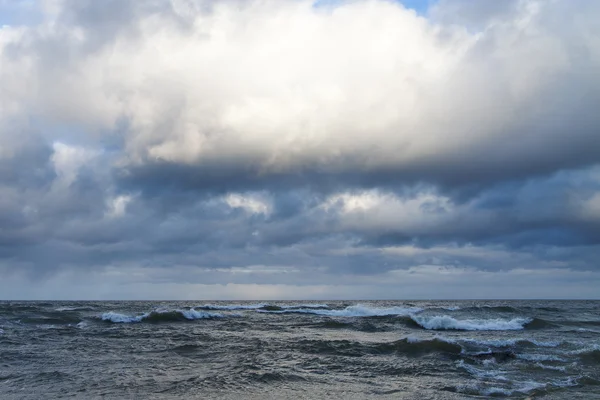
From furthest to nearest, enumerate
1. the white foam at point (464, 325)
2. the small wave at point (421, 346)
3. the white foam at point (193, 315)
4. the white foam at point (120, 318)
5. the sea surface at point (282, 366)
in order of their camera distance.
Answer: the white foam at point (193, 315) → the white foam at point (120, 318) → the white foam at point (464, 325) → the small wave at point (421, 346) → the sea surface at point (282, 366)

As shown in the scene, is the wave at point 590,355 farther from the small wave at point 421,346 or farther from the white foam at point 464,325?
the white foam at point 464,325

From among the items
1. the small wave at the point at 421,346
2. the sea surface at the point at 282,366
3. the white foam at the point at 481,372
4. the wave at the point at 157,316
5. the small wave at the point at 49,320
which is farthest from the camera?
the wave at the point at 157,316

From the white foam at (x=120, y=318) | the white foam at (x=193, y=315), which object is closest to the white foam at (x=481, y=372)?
the white foam at (x=120, y=318)

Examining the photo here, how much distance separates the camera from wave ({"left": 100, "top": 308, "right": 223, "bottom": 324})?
38844mm

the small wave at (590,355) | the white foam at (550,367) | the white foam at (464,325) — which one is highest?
the white foam at (550,367)

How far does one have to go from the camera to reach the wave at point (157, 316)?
38.8 m

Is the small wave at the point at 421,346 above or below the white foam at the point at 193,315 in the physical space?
above

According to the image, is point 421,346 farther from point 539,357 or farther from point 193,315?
point 193,315

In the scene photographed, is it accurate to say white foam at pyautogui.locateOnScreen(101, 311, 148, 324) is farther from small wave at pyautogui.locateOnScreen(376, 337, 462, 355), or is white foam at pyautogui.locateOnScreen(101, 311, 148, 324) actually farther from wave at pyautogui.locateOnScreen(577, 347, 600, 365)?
wave at pyautogui.locateOnScreen(577, 347, 600, 365)

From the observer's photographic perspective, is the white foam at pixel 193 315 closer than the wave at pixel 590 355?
No

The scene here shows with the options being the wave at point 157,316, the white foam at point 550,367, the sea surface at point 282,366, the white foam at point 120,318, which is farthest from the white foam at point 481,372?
the white foam at point 120,318

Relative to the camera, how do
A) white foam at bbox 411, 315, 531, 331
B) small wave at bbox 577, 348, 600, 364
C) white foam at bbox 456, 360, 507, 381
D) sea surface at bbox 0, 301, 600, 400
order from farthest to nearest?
white foam at bbox 411, 315, 531, 331, small wave at bbox 577, 348, 600, 364, white foam at bbox 456, 360, 507, 381, sea surface at bbox 0, 301, 600, 400

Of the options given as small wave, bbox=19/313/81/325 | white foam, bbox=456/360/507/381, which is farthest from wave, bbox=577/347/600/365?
small wave, bbox=19/313/81/325

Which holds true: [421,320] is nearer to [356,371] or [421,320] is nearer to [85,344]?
[356,371]
